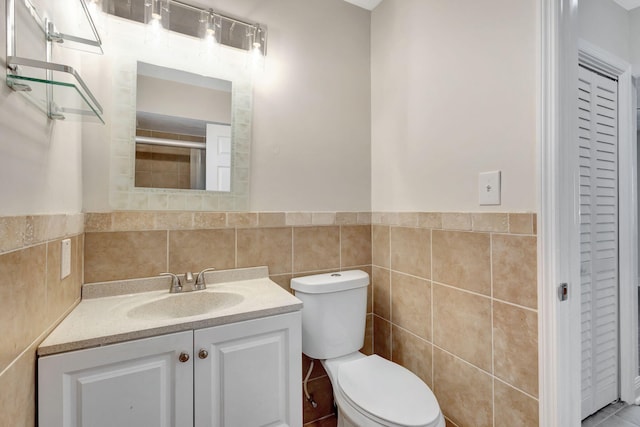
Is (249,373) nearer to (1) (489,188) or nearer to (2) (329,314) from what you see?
(2) (329,314)

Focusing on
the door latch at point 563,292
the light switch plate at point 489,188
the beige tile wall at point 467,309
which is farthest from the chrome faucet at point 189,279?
the door latch at point 563,292

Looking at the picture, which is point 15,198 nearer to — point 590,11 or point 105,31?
point 105,31

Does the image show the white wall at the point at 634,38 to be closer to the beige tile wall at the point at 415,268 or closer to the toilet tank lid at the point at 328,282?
the beige tile wall at the point at 415,268

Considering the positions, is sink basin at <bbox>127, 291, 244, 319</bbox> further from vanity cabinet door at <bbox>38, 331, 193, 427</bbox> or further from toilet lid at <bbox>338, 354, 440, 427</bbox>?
toilet lid at <bbox>338, 354, 440, 427</bbox>

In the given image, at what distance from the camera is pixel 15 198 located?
0.67m

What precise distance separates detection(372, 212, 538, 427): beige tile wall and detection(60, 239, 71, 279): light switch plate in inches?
55.8

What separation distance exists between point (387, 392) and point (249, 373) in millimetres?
545

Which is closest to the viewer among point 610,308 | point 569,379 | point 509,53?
point 569,379

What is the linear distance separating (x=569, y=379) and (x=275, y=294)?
1.08 metres

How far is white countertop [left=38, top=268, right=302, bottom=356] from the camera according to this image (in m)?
0.84

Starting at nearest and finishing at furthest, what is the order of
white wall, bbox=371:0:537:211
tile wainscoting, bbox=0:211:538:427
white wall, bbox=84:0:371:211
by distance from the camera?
tile wainscoting, bbox=0:211:538:427 < white wall, bbox=371:0:537:211 < white wall, bbox=84:0:371:211

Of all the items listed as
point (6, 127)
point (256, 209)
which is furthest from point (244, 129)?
point (6, 127)

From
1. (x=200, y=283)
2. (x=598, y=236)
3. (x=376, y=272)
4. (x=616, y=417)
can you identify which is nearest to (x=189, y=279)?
(x=200, y=283)

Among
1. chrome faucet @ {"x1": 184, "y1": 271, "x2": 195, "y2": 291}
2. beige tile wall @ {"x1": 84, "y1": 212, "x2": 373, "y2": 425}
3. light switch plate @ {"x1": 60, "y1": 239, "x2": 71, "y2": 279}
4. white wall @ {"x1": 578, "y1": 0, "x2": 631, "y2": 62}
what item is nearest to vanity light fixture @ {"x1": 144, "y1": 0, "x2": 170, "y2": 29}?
beige tile wall @ {"x1": 84, "y1": 212, "x2": 373, "y2": 425}
